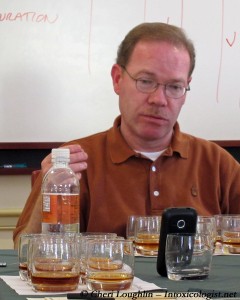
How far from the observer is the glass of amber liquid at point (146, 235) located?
1.78 meters

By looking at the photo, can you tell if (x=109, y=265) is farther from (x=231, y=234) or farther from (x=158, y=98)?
(x=158, y=98)

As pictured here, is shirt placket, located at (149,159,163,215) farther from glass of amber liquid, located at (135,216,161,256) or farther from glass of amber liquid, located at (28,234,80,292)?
glass of amber liquid, located at (28,234,80,292)

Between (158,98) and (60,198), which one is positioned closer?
(60,198)

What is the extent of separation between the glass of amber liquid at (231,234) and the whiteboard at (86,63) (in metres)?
1.20

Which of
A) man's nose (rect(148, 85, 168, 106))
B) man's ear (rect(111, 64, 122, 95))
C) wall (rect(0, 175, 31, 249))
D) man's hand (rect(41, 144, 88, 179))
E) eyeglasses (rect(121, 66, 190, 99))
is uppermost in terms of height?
man's ear (rect(111, 64, 122, 95))

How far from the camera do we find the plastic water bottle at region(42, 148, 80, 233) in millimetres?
1656

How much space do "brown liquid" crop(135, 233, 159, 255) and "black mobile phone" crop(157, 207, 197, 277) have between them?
0.22 meters

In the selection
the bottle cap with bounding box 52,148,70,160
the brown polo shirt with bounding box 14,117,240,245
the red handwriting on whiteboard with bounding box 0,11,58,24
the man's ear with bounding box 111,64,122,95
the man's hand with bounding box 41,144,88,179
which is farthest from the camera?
the red handwriting on whiteboard with bounding box 0,11,58,24

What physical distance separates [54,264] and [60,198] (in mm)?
332

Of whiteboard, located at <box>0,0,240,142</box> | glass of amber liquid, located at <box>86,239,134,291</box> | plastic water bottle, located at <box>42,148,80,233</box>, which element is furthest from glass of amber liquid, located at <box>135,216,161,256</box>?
whiteboard, located at <box>0,0,240,142</box>

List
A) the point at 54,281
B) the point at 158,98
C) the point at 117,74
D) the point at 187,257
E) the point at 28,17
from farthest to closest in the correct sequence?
the point at 28,17
the point at 117,74
the point at 158,98
the point at 187,257
the point at 54,281

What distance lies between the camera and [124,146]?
229 centimetres

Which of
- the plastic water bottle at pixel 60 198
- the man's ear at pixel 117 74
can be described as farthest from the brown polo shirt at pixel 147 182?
the plastic water bottle at pixel 60 198

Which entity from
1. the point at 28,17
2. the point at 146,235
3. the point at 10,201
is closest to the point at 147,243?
the point at 146,235
